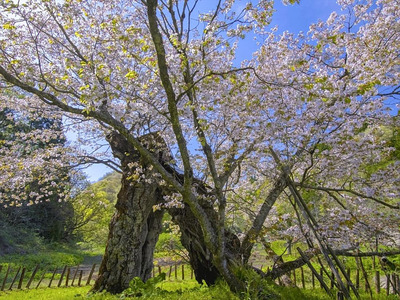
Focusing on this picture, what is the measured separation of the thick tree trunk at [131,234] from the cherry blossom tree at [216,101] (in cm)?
2

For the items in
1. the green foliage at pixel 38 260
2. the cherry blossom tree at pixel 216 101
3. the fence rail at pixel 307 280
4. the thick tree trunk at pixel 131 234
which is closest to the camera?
the cherry blossom tree at pixel 216 101

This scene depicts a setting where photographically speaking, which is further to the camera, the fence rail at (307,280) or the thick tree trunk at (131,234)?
the thick tree trunk at (131,234)

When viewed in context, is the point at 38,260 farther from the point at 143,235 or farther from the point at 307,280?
the point at 307,280

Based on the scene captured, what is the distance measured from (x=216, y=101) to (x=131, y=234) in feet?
12.6

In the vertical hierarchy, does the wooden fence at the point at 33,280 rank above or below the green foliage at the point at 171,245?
below

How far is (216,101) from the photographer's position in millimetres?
5102

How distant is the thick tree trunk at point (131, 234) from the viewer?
6.52 metres

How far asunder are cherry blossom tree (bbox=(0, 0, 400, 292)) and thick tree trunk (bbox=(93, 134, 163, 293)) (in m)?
0.02

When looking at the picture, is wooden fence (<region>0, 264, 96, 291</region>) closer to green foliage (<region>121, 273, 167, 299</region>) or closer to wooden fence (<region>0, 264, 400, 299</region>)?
wooden fence (<region>0, 264, 400, 299</region>)

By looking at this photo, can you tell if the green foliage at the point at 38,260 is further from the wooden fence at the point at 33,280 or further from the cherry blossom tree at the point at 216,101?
the cherry blossom tree at the point at 216,101

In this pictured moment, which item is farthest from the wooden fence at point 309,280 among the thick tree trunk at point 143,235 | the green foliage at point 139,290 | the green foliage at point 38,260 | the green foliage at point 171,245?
the green foliage at point 139,290

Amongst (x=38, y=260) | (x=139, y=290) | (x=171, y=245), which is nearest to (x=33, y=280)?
(x=38, y=260)

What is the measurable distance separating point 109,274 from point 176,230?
2.61m

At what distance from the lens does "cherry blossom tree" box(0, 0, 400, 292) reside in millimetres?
4424
